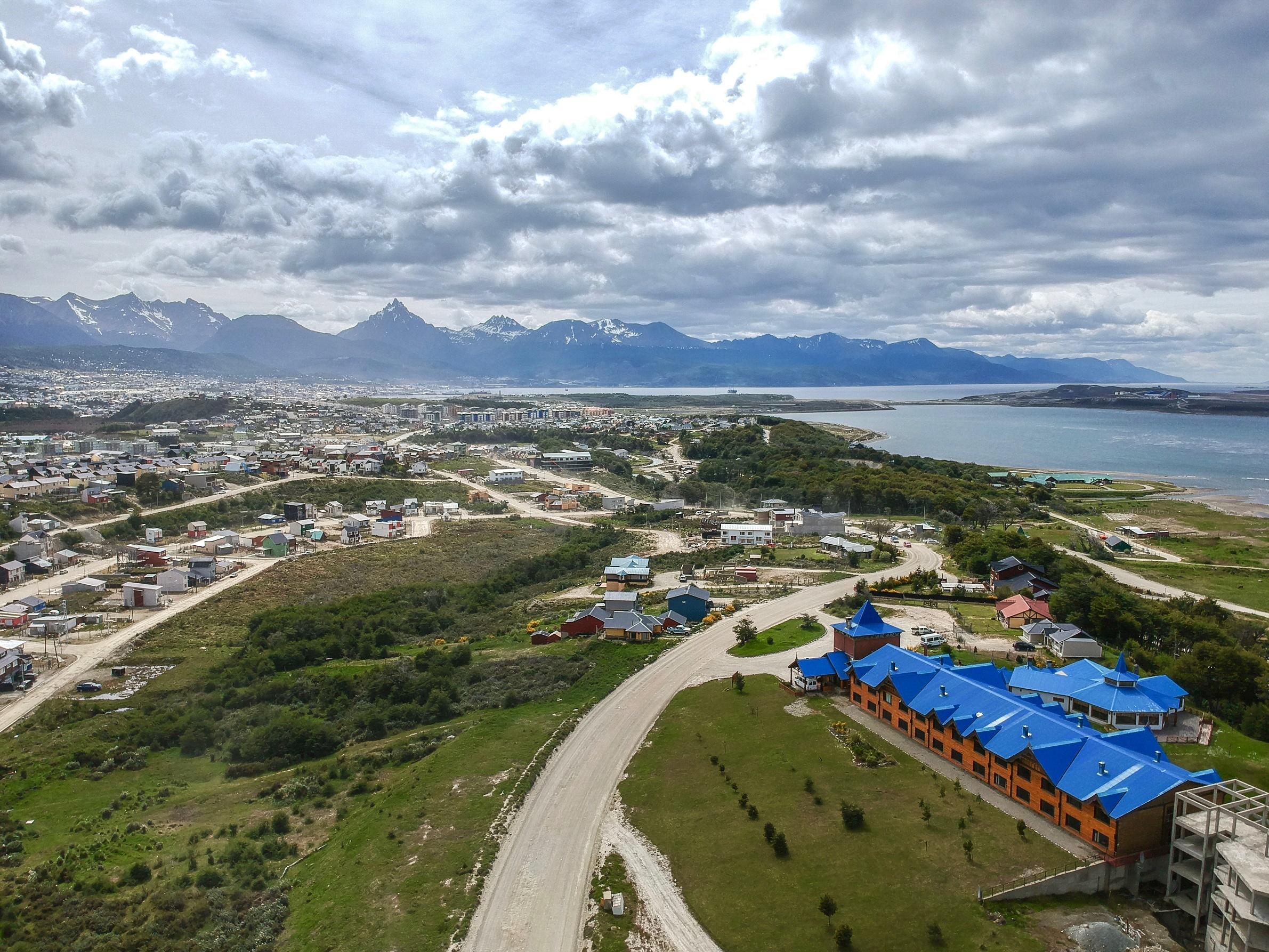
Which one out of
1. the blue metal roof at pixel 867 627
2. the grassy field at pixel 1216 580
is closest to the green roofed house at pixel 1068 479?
the grassy field at pixel 1216 580

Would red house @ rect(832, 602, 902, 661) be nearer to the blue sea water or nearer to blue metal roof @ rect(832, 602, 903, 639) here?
blue metal roof @ rect(832, 602, 903, 639)

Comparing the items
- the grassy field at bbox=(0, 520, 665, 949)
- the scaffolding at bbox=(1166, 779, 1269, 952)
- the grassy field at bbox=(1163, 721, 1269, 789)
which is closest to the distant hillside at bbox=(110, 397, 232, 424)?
the grassy field at bbox=(0, 520, 665, 949)

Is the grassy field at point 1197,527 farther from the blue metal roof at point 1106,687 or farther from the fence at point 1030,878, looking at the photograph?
the fence at point 1030,878

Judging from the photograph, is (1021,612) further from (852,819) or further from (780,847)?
(780,847)

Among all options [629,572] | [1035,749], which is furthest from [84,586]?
[1035,749]

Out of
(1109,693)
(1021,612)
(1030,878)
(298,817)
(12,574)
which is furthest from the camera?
(12,574)
